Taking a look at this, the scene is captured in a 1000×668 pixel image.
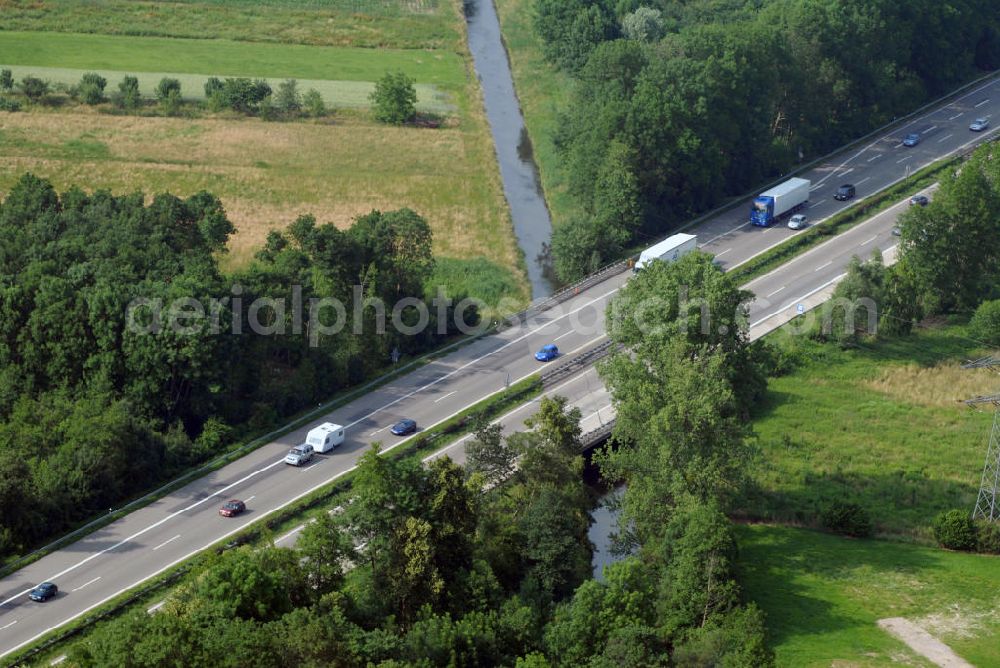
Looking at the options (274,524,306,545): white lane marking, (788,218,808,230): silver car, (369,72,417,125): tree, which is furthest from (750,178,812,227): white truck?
(274,524,306,545): white lane marking

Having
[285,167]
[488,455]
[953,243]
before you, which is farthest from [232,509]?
[953,243]

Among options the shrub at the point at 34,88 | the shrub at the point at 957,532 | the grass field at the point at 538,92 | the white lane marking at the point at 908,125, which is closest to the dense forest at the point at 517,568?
the shrub at the point at 957,532

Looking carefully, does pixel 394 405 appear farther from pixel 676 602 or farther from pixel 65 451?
pixel 676 602

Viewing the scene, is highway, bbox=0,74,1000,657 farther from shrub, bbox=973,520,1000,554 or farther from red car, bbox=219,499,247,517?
shrub, bbox=973,520,1000,554

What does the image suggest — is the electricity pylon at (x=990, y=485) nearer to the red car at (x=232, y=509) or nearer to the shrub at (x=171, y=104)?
the red car at (x=232, y=509)

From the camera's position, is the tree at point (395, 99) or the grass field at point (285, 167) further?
the tree at point (395, 99)

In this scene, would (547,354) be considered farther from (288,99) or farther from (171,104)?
(171,104)
